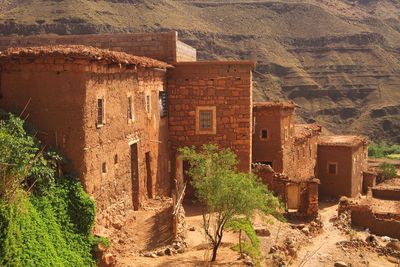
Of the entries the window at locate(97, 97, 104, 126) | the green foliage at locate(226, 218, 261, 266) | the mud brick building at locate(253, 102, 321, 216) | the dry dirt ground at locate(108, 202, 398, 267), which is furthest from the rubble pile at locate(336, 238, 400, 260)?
the window at locate(97, 97, 104, 126)

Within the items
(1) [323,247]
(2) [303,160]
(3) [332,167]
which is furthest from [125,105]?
(3) [332,167]

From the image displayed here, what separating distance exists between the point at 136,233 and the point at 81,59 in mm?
5029

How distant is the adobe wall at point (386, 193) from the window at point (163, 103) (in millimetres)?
18859

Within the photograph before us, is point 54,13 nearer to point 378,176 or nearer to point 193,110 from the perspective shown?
point 378,176

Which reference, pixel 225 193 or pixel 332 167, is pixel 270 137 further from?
pixel 225 193

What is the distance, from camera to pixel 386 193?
32.1 meters

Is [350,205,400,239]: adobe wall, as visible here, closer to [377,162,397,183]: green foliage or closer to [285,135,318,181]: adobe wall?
[285,135,318,181]: adobe wall

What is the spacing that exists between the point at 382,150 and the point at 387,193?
30.0 metres

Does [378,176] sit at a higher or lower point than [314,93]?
lower

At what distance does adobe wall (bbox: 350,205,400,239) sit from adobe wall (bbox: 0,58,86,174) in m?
15.7

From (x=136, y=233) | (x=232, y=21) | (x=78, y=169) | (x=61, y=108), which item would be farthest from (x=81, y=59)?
(x=232, y=21)

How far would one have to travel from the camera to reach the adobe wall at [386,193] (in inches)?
1246

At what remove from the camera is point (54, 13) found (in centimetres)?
6700

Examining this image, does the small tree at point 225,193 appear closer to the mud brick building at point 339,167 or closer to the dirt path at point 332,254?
the dirt path at point 332,254
